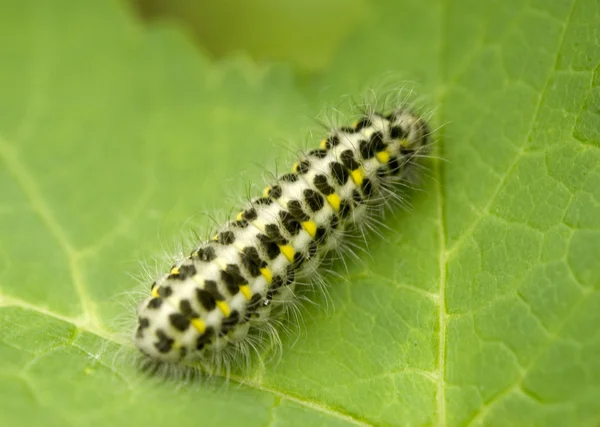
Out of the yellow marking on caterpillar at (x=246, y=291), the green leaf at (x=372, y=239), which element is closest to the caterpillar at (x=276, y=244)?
the yellow marking on caterpillar at (x=246, y=291)

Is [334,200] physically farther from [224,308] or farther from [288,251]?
[224,308]

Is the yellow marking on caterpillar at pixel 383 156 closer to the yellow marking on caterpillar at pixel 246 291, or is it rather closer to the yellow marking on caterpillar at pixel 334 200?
the yellow marking on caterpillar at pixel 334 200

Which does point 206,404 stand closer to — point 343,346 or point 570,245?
point 343,346

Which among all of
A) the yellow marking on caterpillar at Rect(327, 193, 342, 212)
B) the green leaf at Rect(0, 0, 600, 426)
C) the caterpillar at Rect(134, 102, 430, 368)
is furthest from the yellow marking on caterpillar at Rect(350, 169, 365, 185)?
the green leaf at Rect(0, 0, 600, 426)

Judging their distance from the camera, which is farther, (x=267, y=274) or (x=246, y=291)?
(x=267, y=274)

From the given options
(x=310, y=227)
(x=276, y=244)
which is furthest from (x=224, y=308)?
(x=310, y=227)

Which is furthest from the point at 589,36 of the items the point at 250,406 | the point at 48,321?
the point at 48,321
